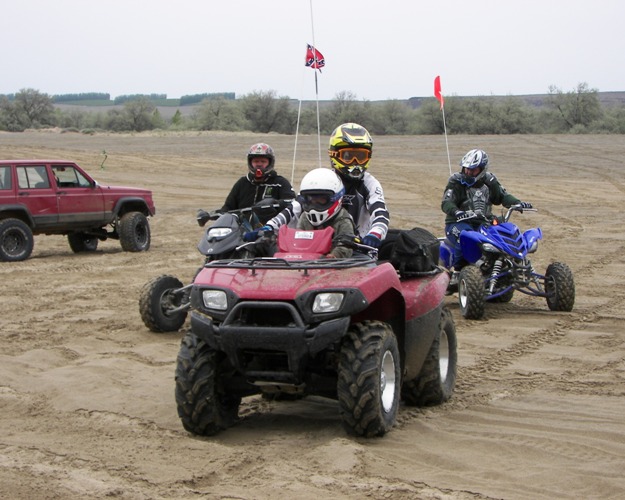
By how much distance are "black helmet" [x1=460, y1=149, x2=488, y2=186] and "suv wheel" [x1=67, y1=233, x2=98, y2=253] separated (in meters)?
9.24

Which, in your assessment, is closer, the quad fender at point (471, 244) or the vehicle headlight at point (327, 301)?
the vehicle headlight at point (327, 301)

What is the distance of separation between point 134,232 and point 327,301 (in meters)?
13.6

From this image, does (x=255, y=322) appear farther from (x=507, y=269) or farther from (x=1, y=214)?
(x=1, y=214)

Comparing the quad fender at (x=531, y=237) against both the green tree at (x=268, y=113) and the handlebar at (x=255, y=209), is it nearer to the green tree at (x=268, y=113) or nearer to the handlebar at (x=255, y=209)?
the handlebar at (x=255, y=209)

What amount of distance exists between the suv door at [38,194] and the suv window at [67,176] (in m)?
0.26

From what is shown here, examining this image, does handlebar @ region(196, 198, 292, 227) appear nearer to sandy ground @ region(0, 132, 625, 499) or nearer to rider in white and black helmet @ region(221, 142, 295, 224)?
sandy ground @ region(0, 132, 625, 499)

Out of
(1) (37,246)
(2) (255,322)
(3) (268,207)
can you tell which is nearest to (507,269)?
(3) (268,207)

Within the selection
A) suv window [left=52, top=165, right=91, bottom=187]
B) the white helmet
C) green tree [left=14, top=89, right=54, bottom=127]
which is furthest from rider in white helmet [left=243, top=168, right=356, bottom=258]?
green tree [left=14, top=89, right=54, bottom=127]

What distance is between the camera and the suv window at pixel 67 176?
759 inches

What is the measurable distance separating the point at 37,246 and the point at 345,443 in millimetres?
15862

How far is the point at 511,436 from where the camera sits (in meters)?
6.77

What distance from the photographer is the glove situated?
24.4 feet

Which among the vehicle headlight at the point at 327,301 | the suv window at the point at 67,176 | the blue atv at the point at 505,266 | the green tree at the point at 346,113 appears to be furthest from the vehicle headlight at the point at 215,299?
the green tree at the point at 346,113

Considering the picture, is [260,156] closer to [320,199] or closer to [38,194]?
[320,199]
